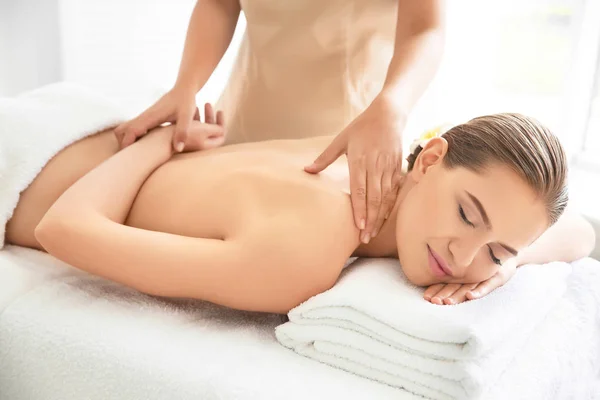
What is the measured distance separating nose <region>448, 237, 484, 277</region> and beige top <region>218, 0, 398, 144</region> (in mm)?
513

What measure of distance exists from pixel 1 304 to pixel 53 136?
390 millimetres

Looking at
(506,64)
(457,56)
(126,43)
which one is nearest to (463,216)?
(457,56)

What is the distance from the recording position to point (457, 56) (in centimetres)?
225

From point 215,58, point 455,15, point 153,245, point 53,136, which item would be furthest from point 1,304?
point 455,15

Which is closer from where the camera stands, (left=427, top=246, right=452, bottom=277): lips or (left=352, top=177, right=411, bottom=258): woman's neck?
(left=427, top=246, right=452, bottom=277): lips

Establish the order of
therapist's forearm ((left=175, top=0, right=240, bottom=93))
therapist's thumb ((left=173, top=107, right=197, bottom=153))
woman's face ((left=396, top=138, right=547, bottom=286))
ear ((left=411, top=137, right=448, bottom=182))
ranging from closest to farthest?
1. woman's face ((left=396, top=138, right=547, bottom=286))
2. ear ((left=411, top=137, right=448, bottom=182))
3. therapist's thumb ((left=173, top=107, right=197, bottom=153))
4. therapist's forearm ((left=175, top=0, right=240, bottom=93))

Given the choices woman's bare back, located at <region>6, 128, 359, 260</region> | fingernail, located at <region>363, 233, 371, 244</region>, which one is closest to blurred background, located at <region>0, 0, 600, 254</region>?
woman's bare back, located at <region>6, 128, 359, 260</region>

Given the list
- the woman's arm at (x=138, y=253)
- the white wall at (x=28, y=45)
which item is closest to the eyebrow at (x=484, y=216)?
the woman's arm at (x=138, y=253)

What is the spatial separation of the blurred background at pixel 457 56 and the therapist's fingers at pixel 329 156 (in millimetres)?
1048

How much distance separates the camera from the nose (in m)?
1.03

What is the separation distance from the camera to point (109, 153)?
141cm

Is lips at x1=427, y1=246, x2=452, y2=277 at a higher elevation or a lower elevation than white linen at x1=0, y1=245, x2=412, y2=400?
higher

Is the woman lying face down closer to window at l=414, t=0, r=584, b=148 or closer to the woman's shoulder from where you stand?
the woman's shoulder

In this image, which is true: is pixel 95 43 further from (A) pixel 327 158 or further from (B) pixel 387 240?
(B) pixel 387 240
